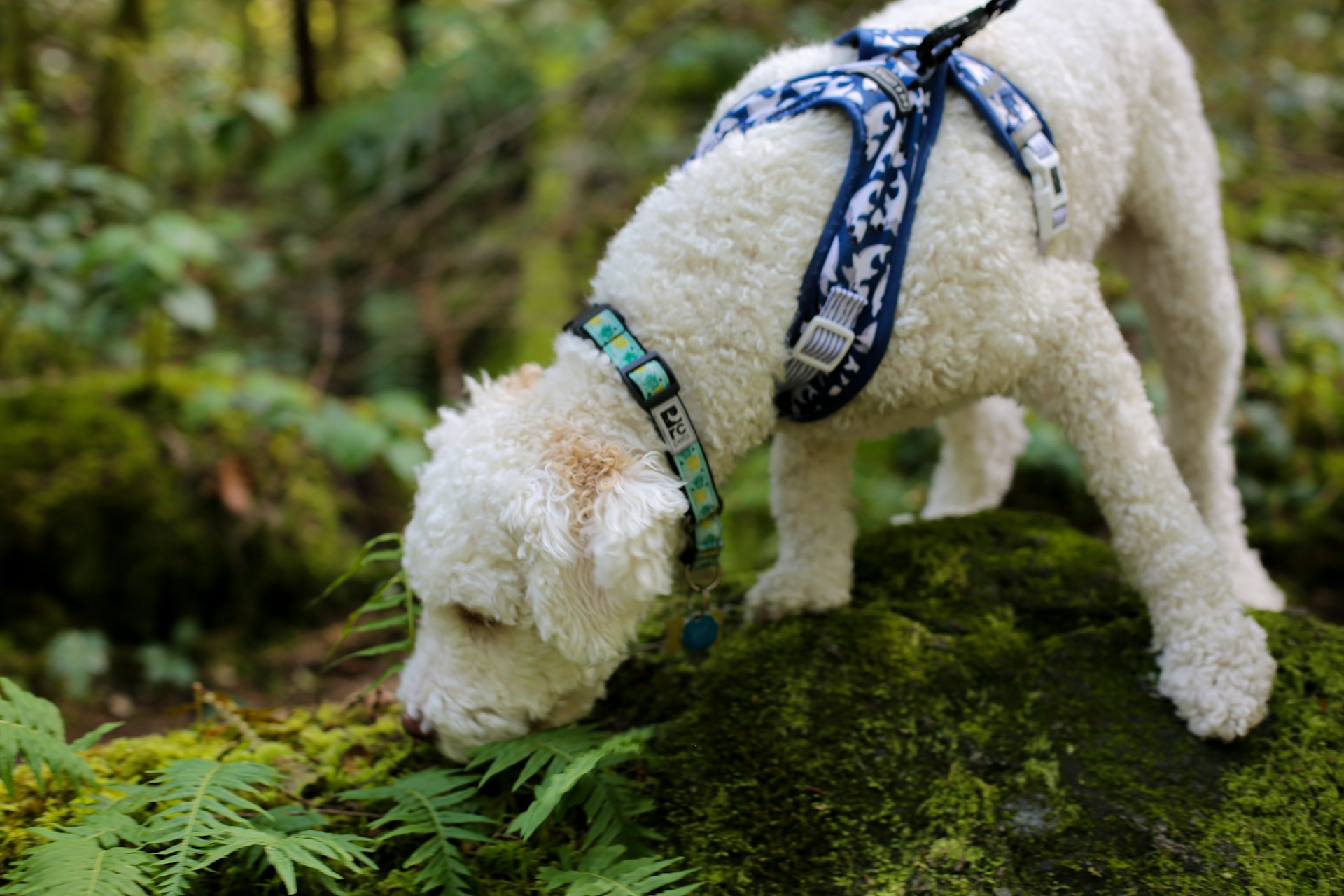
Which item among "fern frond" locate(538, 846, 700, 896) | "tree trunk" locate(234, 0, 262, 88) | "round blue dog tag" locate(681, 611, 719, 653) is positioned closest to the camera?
"fern frond" locate(538, 846, 700, 896)

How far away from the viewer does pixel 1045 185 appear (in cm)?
218

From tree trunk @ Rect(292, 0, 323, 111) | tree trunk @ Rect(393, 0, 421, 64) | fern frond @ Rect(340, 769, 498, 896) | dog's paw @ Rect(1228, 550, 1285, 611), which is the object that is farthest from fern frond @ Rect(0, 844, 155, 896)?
tree trunk @ Rect(292, 0, 323, 111)

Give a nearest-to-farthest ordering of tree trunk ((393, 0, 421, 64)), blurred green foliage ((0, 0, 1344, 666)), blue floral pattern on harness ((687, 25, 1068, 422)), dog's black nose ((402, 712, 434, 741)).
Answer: blue floral pattern on harness ((687, 25, 1068, 422)), dog's black nose ((402, 712, 434, 741)), blurred green foliage ((0, 0, 1344, 666)), tree trunk ((393, 0, 421, 64))

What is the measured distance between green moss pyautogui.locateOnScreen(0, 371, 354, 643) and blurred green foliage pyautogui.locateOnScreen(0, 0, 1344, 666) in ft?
0.04

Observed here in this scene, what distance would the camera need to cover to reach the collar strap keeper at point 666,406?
1.97 meters

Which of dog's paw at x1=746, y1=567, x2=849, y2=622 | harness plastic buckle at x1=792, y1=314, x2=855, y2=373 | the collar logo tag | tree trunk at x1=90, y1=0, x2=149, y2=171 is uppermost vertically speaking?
tree trunk at x1=90, y1=0, x2=149, y2=171

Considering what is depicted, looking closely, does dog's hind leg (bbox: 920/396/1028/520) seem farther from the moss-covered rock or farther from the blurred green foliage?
the moss-covered rock

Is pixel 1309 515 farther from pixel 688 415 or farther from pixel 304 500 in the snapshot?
pixel 304 500

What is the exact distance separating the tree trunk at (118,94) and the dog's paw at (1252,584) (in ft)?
22.8

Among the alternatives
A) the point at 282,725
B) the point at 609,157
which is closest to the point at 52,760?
the point at 282,725

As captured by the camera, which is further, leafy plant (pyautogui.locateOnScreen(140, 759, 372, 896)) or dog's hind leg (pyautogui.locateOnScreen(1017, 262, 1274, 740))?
dog's hind leg (pyautogui.locateOnScreen(1017, 262, 1274, 740))

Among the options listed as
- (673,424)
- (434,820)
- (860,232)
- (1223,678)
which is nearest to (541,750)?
(434,820)

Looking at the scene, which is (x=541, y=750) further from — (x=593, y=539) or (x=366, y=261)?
(x=366, y=261)

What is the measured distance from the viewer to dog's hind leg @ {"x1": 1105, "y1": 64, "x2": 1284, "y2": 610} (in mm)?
2760
